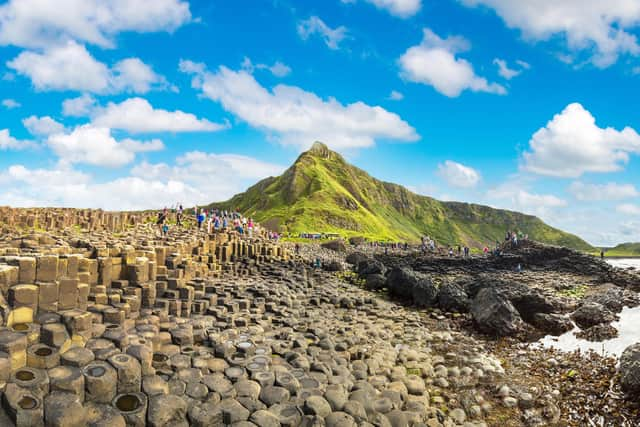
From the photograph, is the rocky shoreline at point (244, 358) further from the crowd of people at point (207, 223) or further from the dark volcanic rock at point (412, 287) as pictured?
the crowd of people at point (207, 223)

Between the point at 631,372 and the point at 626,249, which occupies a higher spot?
the point at 626,249

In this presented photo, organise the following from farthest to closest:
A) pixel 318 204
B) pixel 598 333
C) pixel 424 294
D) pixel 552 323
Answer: pixel 318 204 → pixel 424 294 → pixel 552 323 → pixel 598 333

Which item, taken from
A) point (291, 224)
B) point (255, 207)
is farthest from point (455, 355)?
point (255, 207)

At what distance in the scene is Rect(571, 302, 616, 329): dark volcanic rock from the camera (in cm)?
1769

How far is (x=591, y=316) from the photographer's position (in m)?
17.8

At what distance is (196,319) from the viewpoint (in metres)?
12.4

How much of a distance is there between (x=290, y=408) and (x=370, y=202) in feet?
596

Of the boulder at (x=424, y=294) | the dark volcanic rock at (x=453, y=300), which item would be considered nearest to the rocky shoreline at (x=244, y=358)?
the dark volcanic rock at (x=453, y=300)

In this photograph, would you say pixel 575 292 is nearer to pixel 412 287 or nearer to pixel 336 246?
pixel 412 287

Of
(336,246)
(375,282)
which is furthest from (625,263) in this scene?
(375,282)

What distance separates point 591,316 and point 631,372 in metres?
8.16

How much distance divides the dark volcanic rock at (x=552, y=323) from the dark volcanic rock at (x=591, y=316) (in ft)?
2.19

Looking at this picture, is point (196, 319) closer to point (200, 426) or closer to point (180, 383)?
point (180, 383)

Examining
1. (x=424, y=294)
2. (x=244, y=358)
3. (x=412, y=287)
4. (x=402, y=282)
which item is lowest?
(x=244, y=358)
